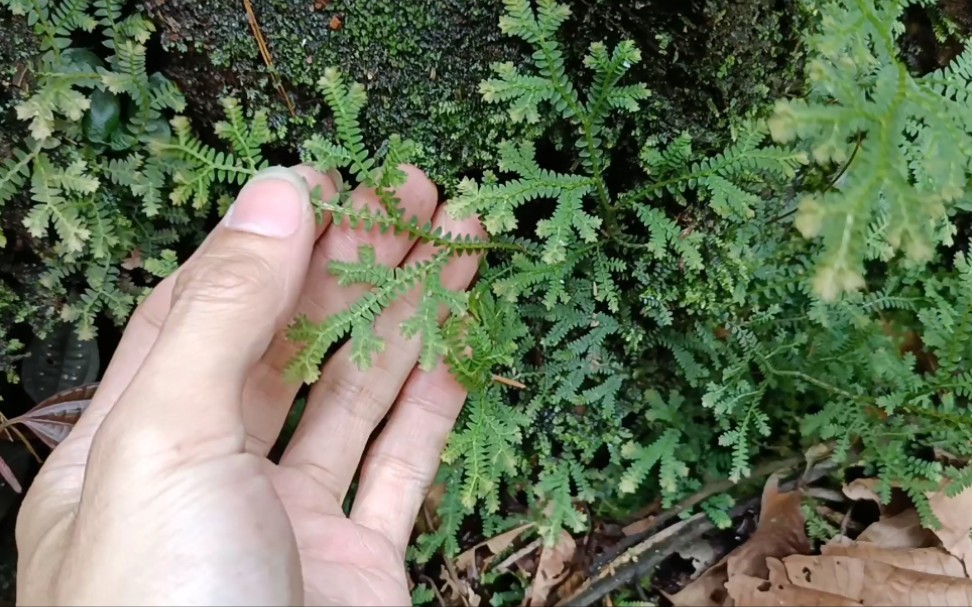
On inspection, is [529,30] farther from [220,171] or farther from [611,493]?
[611,493]

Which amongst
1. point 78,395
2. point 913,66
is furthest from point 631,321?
point 78,395

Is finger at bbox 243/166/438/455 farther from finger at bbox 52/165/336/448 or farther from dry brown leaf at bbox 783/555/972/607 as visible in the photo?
dry brown leaf at bbox 783/555/972/607

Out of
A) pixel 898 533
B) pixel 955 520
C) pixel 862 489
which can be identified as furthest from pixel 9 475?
pixel 955 520

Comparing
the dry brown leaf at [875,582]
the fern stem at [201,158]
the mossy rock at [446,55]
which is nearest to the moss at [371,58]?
the mossy rock at [446,55]

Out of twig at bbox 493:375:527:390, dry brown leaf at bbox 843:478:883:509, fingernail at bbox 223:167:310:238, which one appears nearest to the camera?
fingernail at bbox 223:167:310:238

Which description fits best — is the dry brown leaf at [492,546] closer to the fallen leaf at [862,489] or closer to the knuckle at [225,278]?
the fallen leaf at [862,489]

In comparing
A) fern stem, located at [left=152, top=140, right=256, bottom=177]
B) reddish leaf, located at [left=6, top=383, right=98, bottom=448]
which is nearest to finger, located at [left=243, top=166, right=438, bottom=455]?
fern stem, located at [left=152, top=140, right=256, bottom=177]
